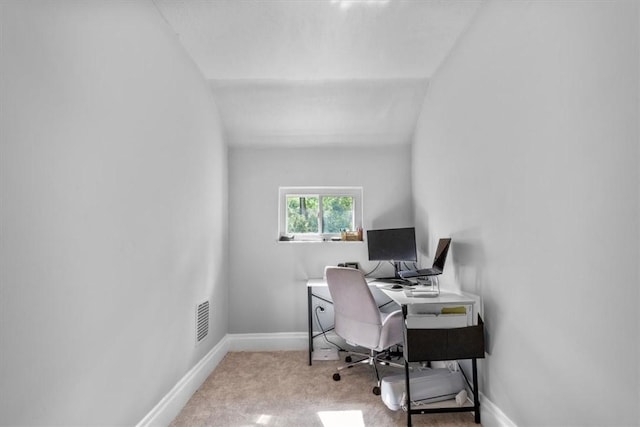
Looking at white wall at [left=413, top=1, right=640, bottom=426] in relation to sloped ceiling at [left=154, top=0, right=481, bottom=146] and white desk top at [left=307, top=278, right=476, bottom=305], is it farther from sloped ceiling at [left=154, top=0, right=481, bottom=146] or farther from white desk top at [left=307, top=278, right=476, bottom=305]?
sloped ceiling at [left=154, top=0, right=481, bottom=146]

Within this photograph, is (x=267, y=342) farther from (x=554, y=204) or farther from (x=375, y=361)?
(x=554, y=204)

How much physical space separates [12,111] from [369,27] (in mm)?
1968

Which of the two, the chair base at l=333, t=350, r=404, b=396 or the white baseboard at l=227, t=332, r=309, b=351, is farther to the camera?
the white baseboard at l=227, t=332, r=309, b=351

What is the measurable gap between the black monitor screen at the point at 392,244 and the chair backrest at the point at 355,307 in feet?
2.34

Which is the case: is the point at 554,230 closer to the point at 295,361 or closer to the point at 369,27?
the point at 369,27

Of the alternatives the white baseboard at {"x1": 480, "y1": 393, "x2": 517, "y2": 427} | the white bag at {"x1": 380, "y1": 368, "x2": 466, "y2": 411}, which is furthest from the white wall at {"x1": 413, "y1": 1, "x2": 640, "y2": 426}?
the white bag at {"x1": 380, "y1": 368, "x2": 466, "y2": 411}

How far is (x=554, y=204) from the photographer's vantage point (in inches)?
55.2

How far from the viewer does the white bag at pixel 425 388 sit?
2.08m

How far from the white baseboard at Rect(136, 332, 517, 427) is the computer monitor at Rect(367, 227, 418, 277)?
44.8 inches

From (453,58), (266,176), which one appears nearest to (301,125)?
(266,176)

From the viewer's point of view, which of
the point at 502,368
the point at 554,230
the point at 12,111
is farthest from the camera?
the point at 502,368

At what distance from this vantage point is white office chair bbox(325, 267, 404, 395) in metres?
2.43

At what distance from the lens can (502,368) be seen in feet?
5.93

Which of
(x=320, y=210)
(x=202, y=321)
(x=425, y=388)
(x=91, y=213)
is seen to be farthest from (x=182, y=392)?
(x=320, y=210)
